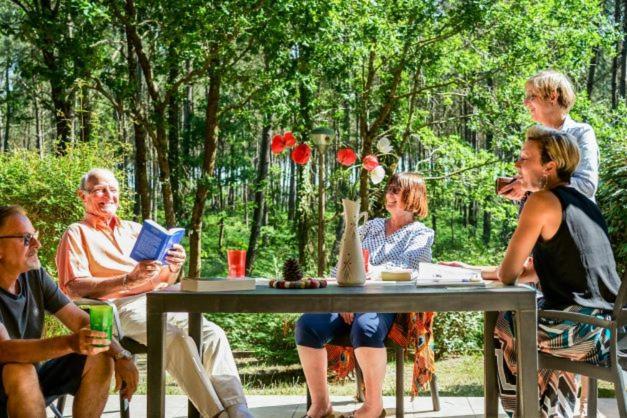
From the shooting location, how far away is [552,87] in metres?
3.37

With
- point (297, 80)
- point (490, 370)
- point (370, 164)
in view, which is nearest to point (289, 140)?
point (370, 164)

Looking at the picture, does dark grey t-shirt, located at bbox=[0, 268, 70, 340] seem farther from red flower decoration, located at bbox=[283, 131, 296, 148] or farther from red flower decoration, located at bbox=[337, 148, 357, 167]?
red flower decoration, located at bbox=[337, 148, 357, 167]

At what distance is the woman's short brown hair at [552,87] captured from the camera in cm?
336

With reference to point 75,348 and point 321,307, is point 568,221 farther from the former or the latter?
point 75,348

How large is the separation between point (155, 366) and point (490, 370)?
4.28 feet

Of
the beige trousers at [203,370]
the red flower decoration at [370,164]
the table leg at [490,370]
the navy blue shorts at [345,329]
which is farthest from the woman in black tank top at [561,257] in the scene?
the beige trousers at [203,370]

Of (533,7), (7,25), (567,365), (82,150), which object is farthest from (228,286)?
(533,7)

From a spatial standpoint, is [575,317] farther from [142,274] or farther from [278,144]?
[278,144]

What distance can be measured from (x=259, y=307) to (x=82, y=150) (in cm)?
547

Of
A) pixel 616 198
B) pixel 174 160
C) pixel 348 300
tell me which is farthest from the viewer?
pixel 174 160

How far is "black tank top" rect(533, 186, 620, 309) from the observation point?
8.93ft

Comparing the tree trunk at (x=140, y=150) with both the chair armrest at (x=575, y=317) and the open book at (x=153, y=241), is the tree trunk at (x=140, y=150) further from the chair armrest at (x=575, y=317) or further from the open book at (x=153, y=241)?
the chair armrest at (x=575, y=317)

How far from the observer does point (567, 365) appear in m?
2.69

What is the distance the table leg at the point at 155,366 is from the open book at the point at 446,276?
35.7 inches
